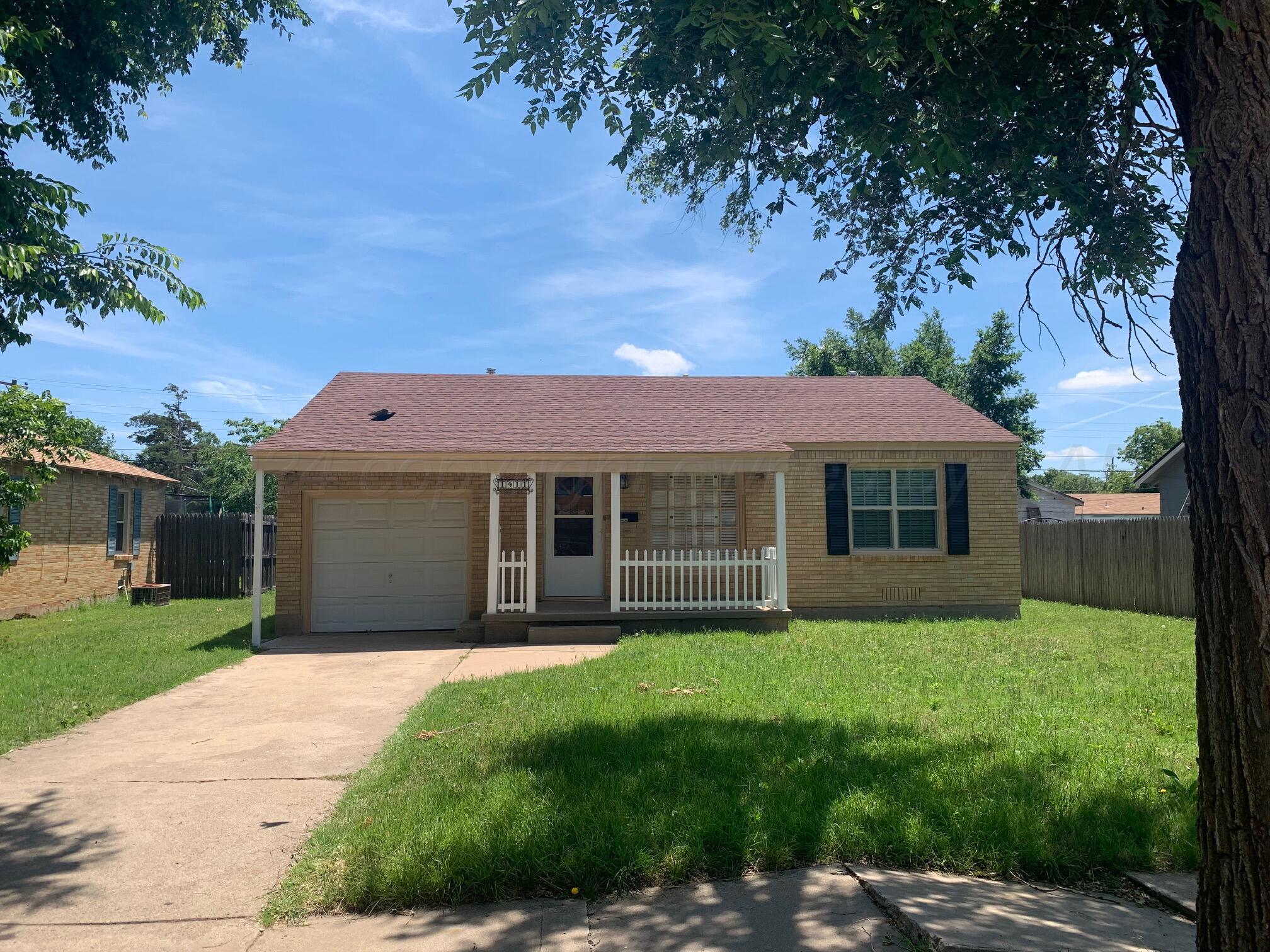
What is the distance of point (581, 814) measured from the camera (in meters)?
4.46

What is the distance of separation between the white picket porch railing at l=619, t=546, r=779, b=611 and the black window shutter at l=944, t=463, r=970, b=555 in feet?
10.7

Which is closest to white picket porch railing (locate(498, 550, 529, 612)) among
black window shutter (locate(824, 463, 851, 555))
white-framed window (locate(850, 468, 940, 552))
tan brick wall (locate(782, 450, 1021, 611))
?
tan brick wall (locate(782, 450, 1021, 611))

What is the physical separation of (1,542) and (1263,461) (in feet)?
45.6

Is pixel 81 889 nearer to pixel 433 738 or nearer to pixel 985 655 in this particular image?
pixel 433 738

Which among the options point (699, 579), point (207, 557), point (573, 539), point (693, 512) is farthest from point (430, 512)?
point (207, 557)

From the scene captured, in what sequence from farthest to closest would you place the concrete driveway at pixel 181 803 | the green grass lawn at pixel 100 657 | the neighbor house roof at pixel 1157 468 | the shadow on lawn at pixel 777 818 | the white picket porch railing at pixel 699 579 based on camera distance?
the neighbor house roof at pixel 1157 468
the white picket porch railing at pixel 699 579
the green grass lawn at pixel 100 657
the shadow on lawn at pixel 777 818
the concrete driveway at pixel 181 803

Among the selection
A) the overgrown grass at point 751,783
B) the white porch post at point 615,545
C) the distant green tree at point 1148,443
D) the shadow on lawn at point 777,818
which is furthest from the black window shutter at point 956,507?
the distant green tree at point 1148,443

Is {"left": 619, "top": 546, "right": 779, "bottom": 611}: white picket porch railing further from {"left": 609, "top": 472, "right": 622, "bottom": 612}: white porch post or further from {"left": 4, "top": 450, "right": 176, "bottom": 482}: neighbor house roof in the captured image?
{"left": 4, "top": 450, "right": 176, "bottom": 482}: neighbor house roof

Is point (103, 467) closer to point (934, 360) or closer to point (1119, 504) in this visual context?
point (934, 360)

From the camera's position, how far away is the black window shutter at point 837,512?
558 inches

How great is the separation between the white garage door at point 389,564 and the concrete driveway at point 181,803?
13.1ft

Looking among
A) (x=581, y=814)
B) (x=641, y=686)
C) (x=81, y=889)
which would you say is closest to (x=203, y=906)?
(x=81, y=889)

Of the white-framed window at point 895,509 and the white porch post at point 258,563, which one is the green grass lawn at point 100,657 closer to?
the white porch post at point 258,563

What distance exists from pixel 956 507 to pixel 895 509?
102 cm
